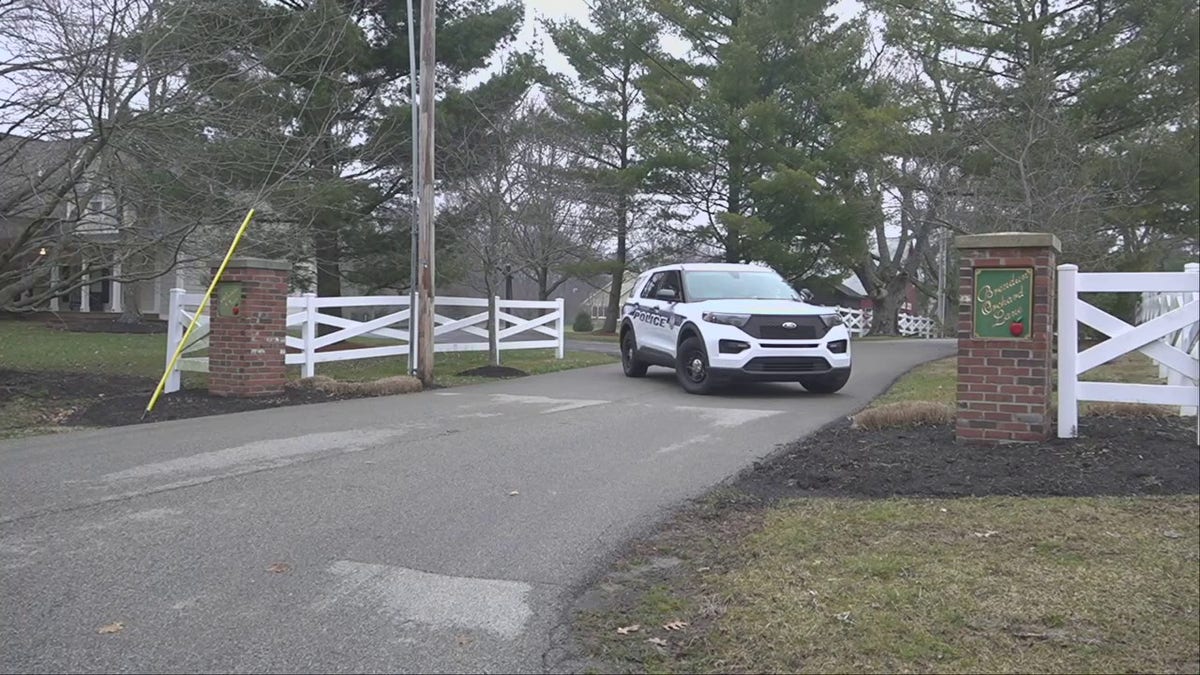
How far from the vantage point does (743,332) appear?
1148cm

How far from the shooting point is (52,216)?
1283 centimetres

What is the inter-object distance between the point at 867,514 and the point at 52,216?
12.0 metres

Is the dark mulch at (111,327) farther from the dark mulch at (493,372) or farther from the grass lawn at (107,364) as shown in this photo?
the dark mulch at (493,372)

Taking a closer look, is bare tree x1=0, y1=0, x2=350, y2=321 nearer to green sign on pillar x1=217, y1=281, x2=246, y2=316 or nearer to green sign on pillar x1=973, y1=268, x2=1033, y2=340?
green sign on pillar x1=217, y1=281, x2=246, y2=316

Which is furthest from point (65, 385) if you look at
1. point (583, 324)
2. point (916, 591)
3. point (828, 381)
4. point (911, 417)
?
point (583, 324)

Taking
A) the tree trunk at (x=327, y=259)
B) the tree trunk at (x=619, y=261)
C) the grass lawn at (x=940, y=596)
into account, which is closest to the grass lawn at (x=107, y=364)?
the tree trunk at (x=327, y=259)

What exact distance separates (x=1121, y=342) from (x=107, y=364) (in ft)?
50.1

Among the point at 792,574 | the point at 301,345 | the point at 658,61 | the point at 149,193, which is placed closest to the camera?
the point at 792,574

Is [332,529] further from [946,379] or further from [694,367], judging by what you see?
[946,379]

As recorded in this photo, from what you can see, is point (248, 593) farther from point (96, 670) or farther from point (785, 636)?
point (785, 636)

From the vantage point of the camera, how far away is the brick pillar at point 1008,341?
263 inches

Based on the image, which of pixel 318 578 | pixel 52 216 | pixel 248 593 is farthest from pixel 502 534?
pixel 52 216

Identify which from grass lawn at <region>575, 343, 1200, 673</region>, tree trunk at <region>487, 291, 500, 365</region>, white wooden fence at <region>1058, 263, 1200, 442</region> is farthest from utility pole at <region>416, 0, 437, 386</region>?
white wooden fence at <region>1058, 263, 1200, 442</region>

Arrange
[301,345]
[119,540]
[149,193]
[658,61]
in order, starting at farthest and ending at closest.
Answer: [658,61]
[301,345]
[149,193]
[119,540]
